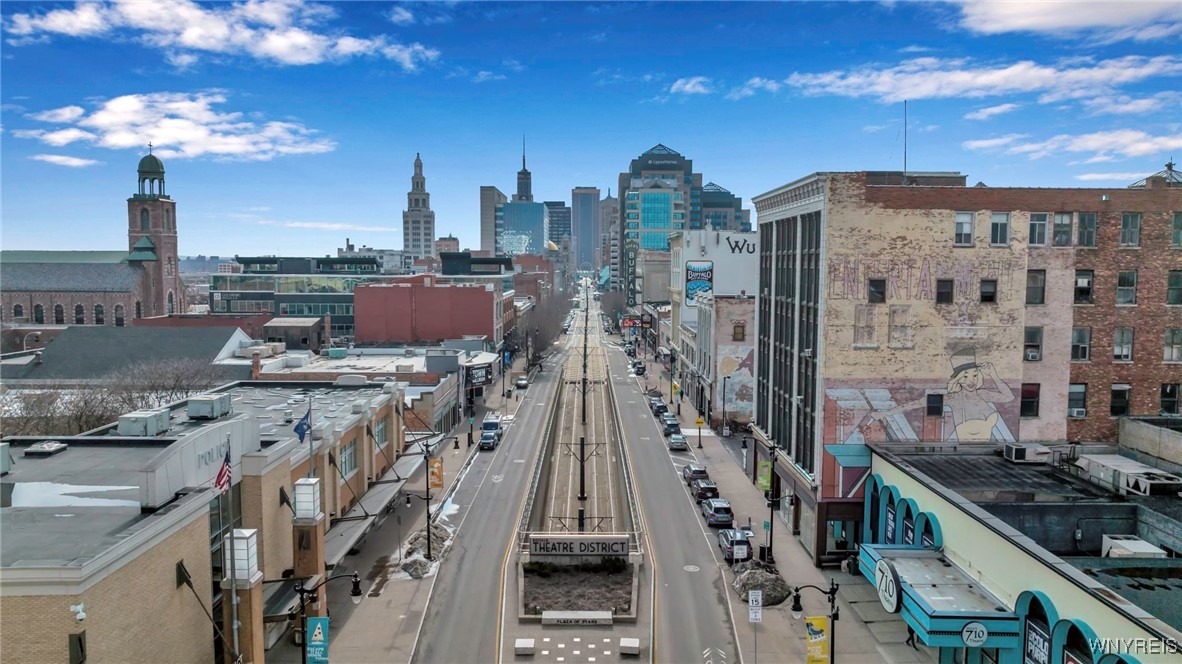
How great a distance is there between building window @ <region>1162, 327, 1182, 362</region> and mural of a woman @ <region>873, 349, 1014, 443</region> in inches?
323

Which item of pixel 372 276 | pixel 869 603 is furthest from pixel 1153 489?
pixel 372 276

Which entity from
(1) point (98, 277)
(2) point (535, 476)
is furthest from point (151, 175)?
(2) point (535, 476)

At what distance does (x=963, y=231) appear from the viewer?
122 ft

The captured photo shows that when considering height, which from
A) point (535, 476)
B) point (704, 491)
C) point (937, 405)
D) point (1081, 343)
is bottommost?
point (535, 476)

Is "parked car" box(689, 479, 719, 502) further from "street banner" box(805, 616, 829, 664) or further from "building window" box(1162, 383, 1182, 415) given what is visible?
"building window" box(1162, 383, 1182, 415)

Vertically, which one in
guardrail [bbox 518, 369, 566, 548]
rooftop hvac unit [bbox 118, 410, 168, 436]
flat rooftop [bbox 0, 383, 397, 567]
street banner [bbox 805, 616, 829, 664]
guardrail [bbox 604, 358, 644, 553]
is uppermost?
rooftop hvac unit [bbox 118, 410, 168, 436]

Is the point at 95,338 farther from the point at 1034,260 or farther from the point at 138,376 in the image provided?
the point at 1034,260

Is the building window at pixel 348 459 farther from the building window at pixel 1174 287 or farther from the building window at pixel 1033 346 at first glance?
the building window at pixel 1174 287

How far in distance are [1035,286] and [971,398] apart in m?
6.42

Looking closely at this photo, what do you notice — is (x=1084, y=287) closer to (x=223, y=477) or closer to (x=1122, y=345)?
(x=1122, y=345)

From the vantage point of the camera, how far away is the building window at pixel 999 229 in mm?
37062

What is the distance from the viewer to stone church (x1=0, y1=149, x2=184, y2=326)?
11550 centimetres

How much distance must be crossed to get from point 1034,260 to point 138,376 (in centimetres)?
6752

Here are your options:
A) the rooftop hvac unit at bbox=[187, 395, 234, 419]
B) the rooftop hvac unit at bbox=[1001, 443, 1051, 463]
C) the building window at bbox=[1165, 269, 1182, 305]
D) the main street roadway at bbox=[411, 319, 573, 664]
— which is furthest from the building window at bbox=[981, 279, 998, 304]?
the rooftop hvac unit at bbox=[187, 395, 234, 419]
